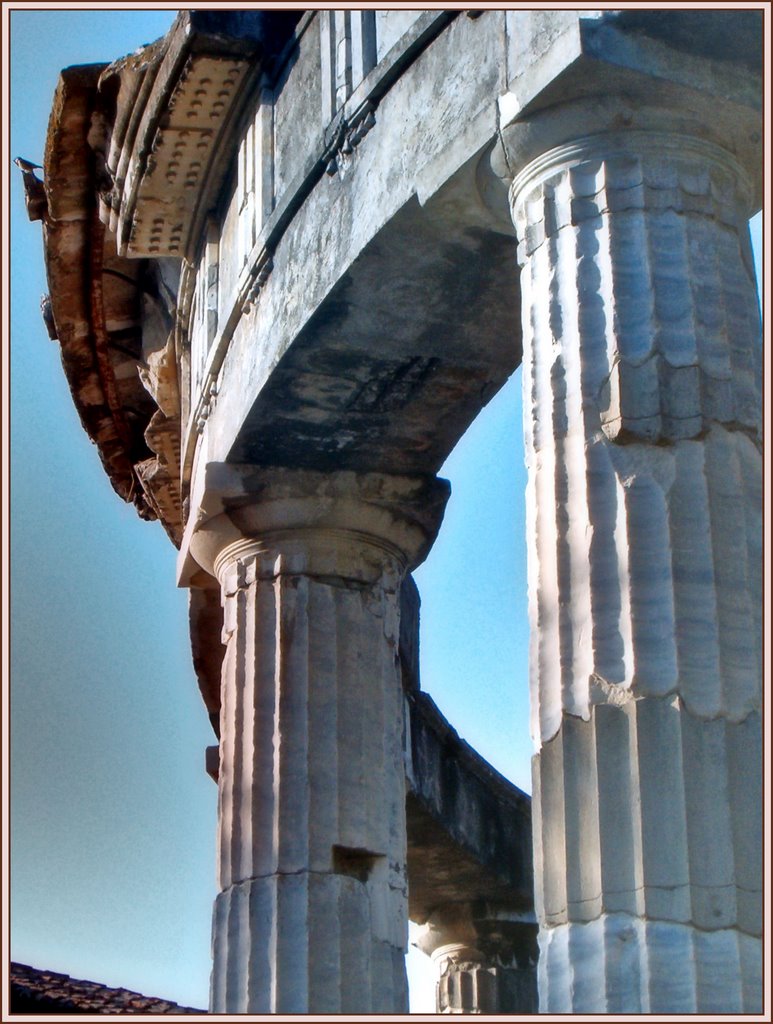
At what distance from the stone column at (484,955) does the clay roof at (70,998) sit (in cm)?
415

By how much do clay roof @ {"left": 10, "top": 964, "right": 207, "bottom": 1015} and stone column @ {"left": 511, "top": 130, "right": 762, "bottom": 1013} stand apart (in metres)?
7.45

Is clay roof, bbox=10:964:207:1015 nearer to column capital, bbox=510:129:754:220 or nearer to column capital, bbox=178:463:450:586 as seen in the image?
column capital, bbox=178:463:450:586

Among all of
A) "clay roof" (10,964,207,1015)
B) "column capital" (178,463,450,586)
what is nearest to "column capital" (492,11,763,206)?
"column capital" (178,463,450,586)

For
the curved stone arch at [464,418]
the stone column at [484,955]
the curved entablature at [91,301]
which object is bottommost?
the stone column at [484,955]

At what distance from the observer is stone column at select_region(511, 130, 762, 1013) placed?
8.70 meters

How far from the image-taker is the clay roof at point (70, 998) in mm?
15672

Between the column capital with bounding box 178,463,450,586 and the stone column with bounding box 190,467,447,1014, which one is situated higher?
the column capital with bounding box 178,463,450,586

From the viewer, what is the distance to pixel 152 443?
1828 centimetres

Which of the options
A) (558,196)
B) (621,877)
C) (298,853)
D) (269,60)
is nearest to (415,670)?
(298,853)

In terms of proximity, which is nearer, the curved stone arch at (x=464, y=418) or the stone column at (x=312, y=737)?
the curved stone arch at (x=464, y=418)

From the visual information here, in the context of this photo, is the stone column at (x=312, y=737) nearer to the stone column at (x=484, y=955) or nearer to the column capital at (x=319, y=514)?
the column capital at (x=319, y=514)

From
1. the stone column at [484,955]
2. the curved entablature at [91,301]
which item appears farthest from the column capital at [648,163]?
the stone column at [484,955]

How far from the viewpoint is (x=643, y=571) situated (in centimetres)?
934

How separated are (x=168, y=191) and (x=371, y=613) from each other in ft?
12.2
